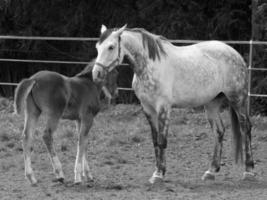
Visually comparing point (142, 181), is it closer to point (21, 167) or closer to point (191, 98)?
point (191, 98)

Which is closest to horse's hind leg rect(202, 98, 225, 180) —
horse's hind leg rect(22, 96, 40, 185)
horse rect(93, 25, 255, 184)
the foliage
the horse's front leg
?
horse rect(93, 25, 255, 184)

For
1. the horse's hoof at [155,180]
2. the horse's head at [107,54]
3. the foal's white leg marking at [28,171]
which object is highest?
the horse's head at [107,54]

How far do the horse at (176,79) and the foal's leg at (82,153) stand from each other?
56 centimetres

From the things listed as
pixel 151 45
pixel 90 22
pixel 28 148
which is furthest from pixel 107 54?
pixel 90 22

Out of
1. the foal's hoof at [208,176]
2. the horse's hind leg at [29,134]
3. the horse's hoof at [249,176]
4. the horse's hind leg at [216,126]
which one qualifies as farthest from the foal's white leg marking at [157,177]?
the horse's hind leg at [29,134]

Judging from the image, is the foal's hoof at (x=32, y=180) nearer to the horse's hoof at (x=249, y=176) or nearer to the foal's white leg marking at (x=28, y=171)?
the foal's white leg marking at (x=28, y=171)

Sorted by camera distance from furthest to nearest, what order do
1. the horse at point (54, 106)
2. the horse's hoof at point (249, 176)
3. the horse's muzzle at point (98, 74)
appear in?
the horse's hoof at point (249, 176), the horse at point (54, 106), the horse's muzzle at point (98, 74)

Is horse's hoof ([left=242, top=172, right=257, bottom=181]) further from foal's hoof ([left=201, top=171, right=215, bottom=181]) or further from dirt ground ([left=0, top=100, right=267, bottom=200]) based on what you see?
foal's hoof ([left=201, top=171, right=215, bottom=181])

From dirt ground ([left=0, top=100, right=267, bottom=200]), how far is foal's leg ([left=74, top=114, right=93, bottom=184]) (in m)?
0.14

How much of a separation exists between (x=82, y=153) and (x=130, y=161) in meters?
1.93

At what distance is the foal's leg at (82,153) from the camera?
7184 millimetres

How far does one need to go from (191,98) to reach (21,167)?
7.88 ft

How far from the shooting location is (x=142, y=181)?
7633 millimetres

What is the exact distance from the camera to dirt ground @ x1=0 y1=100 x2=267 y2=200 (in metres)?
6.89
